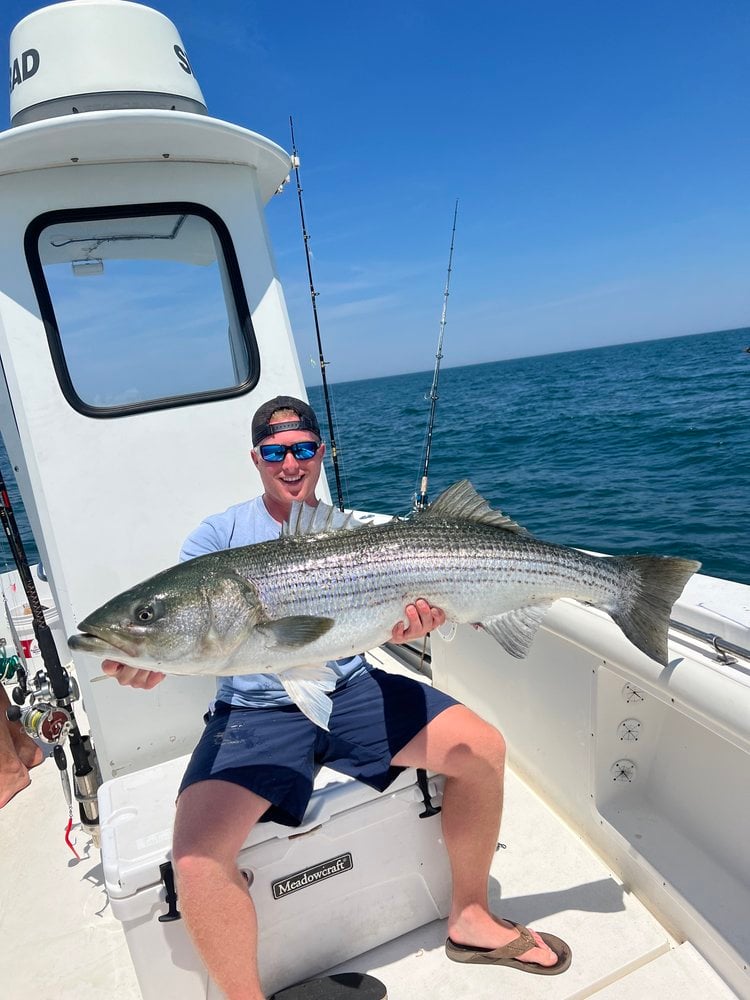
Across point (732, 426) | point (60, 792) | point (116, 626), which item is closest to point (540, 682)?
point (116, 626)

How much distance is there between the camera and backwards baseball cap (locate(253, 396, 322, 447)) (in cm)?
282

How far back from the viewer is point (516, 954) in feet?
8.66

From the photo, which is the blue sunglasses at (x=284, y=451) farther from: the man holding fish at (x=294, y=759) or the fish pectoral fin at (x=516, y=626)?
the fish pectoral fin at (x=516, y=626)

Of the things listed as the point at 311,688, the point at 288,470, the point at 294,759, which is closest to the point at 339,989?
the point at 294,759

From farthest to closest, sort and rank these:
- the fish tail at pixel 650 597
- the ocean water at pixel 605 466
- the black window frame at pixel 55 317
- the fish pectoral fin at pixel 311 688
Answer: the ocean water at pixel 605 466 → the black window frame at pixel 55 317 → the fish tail at pixel 650 597 → the fish pectoral fin at pixel 311 688

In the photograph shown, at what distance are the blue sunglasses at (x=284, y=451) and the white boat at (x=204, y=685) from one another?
1.00 meters

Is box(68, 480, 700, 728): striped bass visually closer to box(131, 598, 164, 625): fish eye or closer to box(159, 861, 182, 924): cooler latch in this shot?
box(131, 598, 164, 625): fish eye

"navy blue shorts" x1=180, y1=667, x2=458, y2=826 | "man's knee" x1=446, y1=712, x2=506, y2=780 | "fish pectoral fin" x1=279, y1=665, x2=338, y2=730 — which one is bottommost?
"man's knee" x1=446, y1=712, x2=506, y2=780

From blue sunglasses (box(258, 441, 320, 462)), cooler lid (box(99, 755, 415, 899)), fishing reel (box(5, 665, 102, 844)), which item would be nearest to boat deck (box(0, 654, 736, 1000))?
fishing reel (box(5, 665, 102, 844))

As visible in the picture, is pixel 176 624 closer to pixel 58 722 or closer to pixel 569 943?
pixel 58 722

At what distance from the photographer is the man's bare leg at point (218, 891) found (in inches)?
84.6

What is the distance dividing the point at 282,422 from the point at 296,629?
3.41 ft

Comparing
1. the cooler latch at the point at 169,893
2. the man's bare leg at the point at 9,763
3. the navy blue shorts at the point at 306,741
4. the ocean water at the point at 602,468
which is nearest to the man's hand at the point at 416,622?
the navy blue shorts at the point at 306,741

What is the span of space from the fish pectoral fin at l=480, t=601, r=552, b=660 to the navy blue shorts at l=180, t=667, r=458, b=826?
47 cm
